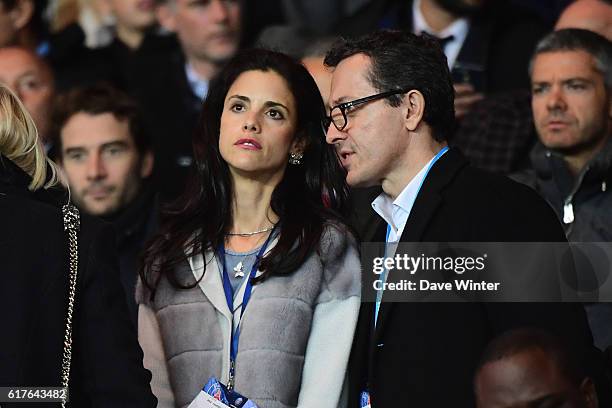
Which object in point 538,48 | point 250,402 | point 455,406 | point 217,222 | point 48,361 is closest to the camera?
point 48,361

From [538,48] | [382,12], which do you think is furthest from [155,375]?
[382,12]

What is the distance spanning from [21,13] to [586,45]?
341 cm

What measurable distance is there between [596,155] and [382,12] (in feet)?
6.56

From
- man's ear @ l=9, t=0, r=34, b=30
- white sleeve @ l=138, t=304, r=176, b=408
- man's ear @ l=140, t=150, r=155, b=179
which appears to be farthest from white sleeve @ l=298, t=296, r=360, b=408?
man's ear @ l=9, t=0, r=34, b=30

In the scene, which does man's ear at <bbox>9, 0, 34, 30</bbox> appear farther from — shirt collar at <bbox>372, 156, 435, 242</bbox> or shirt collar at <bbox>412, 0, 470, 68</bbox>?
shirt collar at <bbox>372, 156, 435, 242</bbox>

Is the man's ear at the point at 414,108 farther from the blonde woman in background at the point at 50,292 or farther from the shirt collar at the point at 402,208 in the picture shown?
the blonde woman in background at the point at 50,292

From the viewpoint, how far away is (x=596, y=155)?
5.11m

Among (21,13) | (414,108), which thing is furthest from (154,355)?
(21,13)

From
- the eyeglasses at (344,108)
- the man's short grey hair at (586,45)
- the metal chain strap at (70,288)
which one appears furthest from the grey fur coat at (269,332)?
the man's short grey hair at (586,45)

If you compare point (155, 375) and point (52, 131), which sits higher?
point (52, 131)

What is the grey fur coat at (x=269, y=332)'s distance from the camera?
4105 mm

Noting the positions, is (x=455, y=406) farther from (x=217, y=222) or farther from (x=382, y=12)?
(x=382, y=12)

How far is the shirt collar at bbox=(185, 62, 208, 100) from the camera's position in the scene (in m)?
6.90

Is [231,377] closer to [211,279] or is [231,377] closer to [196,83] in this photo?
[211,279]
